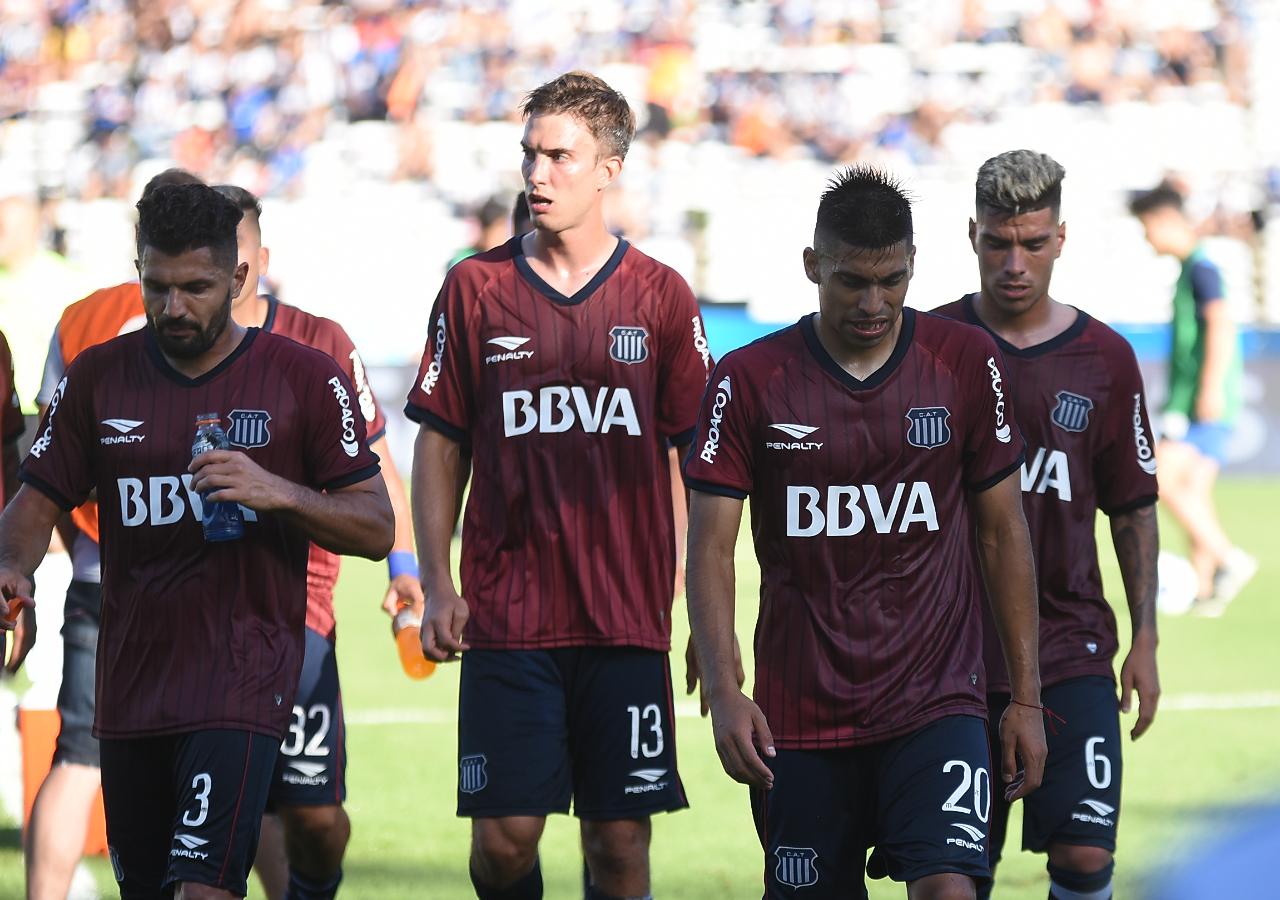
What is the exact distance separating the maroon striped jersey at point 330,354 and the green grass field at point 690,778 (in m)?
1.41

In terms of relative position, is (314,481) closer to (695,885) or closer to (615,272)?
(615,272)

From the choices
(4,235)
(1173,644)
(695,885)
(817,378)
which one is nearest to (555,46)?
(1173,644)

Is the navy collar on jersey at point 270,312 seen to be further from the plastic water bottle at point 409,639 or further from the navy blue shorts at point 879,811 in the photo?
the navy blue shorts at point 879,811

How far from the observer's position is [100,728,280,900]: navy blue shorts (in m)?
4.51

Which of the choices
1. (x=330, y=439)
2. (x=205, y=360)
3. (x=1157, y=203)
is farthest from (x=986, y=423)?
(x=1157, y=203)

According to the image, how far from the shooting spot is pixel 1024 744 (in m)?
4.58

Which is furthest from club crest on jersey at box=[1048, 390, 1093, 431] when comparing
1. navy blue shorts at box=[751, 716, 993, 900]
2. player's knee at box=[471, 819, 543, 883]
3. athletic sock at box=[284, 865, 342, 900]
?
athletic sock at box=[284, 865, 342, 900]

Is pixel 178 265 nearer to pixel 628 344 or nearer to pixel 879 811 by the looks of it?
pixel 628 344

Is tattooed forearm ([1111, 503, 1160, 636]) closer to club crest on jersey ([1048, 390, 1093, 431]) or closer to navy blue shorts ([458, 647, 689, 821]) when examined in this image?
club crest on jersey ([1048, 390, 1093, 431])

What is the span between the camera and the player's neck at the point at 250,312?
590 cm

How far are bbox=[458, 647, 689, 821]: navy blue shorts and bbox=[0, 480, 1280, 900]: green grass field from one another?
1.40 m

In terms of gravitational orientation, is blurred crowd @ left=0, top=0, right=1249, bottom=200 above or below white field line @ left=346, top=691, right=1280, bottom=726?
above

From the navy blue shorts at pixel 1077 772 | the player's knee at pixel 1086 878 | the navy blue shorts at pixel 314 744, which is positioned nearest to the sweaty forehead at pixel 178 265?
the navy blue shorts at pixel 314 744

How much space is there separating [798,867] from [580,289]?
6.05 ft
